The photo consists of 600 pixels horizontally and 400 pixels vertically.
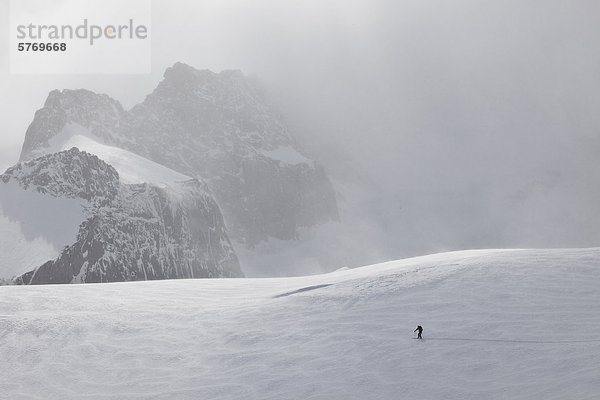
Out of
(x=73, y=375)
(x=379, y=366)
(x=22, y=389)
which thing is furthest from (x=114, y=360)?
(x=379, y=366)

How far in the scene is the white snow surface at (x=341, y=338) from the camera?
21797 millimetres

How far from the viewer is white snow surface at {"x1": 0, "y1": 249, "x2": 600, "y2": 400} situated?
71.5 feet

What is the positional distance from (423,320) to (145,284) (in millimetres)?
21626

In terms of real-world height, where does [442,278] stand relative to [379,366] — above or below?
above

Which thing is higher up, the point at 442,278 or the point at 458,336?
the point at 442,278

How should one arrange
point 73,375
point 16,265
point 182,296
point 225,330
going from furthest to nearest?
1. point 16,265
2. point 182,296
3. point 225,330
4. point 73,375

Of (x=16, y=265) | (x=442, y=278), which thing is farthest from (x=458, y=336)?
(x=16, y=265)

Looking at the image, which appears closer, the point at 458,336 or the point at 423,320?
the point at 458,336

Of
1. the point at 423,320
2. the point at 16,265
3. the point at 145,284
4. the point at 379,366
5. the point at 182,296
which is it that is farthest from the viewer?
the point at 16,265

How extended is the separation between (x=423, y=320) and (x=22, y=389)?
15.8m

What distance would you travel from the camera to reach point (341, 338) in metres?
26.0

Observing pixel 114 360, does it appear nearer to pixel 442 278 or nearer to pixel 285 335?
pixel 285 335

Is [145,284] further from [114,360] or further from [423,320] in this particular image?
[423,320]

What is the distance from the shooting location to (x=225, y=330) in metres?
28.5
